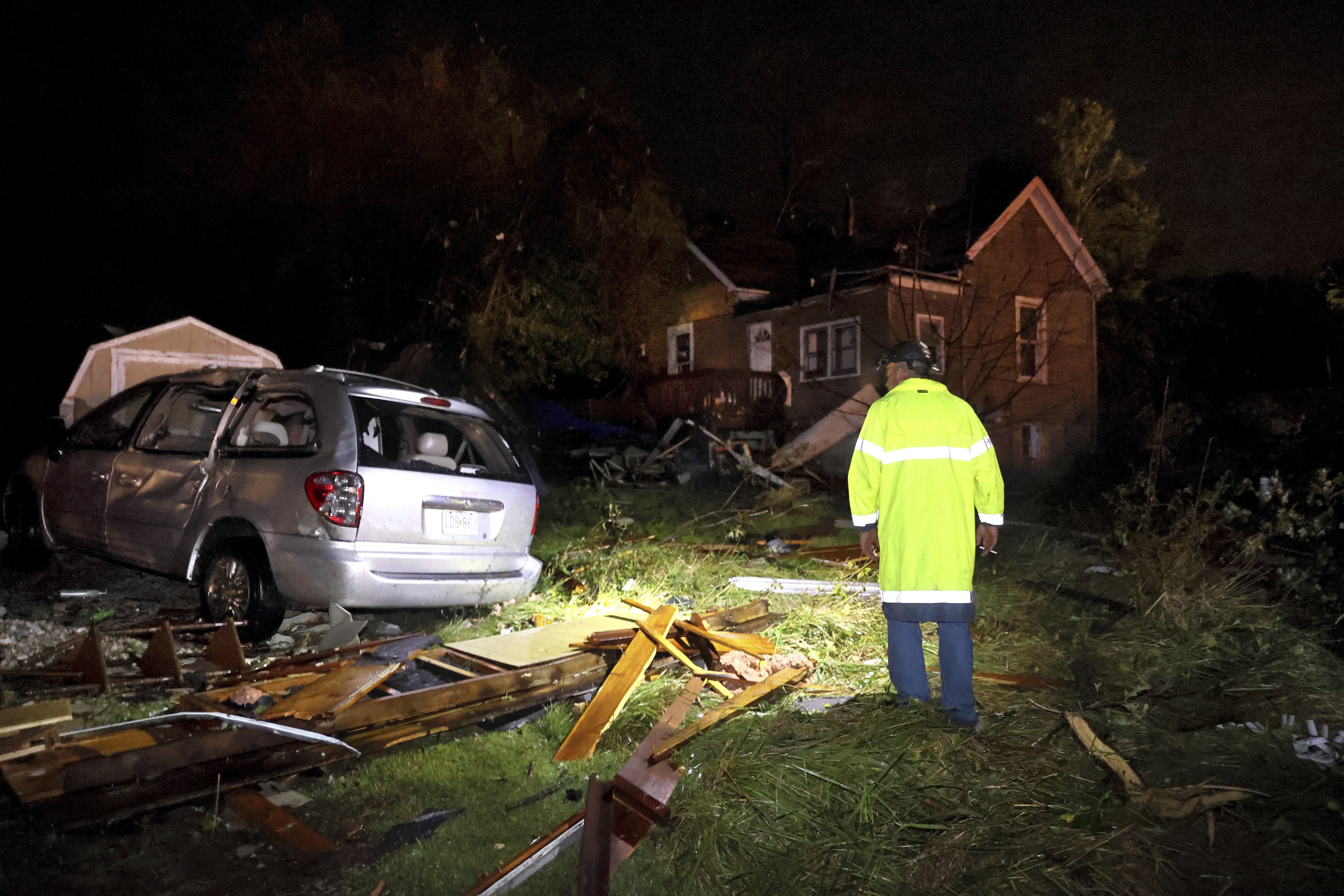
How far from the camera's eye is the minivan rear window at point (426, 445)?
5.71 metres

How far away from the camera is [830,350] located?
70.1 ft

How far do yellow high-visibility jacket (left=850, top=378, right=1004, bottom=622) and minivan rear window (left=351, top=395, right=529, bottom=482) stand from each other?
9.58 ft

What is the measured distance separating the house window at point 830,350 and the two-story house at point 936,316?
36 millimetres

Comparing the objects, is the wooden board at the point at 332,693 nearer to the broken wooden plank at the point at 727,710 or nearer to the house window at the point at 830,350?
the broken wooden plank at the point at 727,710

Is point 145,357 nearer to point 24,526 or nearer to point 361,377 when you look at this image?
point 24,526

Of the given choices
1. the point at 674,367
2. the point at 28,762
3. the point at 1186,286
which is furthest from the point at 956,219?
the point at 28,762

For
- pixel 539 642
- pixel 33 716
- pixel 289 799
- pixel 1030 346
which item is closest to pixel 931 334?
pixel 1030 346

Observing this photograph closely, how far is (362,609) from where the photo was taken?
5.56 meters

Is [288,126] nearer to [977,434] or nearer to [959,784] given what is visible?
[977,434]

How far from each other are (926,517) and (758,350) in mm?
19840

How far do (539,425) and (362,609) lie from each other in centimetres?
1727

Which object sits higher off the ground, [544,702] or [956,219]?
[956,219]

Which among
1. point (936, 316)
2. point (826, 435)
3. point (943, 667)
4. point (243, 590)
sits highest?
point (936, 316)

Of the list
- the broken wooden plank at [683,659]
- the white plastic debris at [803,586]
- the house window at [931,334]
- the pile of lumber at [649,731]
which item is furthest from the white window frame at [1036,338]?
the broken wooden plank at [683,659]
